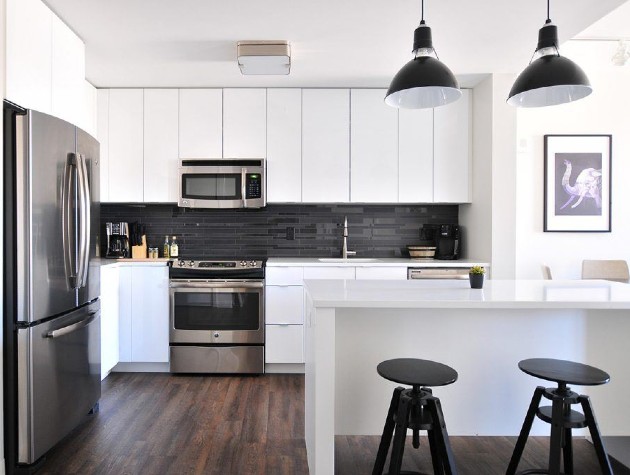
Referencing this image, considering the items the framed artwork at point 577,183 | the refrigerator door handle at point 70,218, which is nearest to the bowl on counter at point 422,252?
the framed artwork at point 577,183

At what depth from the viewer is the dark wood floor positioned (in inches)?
91.5

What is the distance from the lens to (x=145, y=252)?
169 inches

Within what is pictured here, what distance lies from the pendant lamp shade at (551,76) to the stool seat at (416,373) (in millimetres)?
1304

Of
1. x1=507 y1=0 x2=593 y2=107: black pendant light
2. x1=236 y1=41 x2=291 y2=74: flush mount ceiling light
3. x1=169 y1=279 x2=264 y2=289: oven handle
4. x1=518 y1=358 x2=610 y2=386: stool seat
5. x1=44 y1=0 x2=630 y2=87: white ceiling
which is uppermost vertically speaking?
x1=44 y1=0 x2=630 y2=87: white ceiling

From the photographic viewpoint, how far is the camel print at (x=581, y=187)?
4289 millimetres

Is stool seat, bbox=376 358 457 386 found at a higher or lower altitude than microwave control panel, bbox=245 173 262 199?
lower

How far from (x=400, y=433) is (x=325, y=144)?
286cm

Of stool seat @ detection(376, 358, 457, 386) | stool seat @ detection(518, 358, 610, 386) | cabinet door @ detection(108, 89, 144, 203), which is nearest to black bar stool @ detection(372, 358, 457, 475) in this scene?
stool seat @ detection(376, 358, 457, 386)

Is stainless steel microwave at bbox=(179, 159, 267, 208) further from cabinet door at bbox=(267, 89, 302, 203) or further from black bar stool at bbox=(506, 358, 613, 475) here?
black bar stool at bbox=(506, 358, 613, 475)

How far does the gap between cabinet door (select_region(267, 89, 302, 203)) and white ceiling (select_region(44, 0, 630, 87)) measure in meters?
0.21

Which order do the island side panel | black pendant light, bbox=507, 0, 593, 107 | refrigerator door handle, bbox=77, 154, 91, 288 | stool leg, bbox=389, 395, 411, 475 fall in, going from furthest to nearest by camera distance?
refrigerator door handle, bbox=77, 154, 91, 288 → black pendant light, bbox=507, 0, 593, 107 → the island side panel → stool leg, bbox=389, 395, 411, 475

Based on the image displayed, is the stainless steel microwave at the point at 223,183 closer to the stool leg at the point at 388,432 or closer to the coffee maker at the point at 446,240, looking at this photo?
the coffee maker at the point at 446,240

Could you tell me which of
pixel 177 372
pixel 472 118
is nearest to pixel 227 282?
pixel 177 372

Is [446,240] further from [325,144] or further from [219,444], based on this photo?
[219,444]
